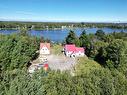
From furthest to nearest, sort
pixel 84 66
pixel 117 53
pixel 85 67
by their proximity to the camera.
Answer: pixel 84 66, pixel 85 67, pixel 117 53

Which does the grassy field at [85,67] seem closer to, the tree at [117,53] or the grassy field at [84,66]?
the grassy field at [84,66]

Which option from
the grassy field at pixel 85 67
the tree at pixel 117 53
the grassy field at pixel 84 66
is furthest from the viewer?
the tree at pixel 117 53

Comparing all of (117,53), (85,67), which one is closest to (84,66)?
(85,67)

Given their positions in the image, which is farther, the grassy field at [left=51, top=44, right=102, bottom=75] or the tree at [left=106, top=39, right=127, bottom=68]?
the tree at [left=106, top=39, right=127, bottom=68]

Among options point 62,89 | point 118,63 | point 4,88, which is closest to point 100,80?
point 62,89

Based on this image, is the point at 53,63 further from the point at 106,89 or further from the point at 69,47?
the point at 106,89

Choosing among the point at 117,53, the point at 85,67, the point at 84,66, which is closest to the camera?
the point at 117,53

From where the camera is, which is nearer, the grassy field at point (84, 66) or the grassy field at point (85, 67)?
the grassy field at point (85, 67)

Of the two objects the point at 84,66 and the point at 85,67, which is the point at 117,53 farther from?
the point at 84,66

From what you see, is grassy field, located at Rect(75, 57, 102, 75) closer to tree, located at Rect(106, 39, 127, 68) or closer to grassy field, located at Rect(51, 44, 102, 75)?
grassy field, located at Rect(51, 44, 102, 75)

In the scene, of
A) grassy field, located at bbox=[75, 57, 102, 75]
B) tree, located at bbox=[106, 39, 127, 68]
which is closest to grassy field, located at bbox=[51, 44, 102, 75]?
grassy field, located at bbox=[75, 57, 102, 75]

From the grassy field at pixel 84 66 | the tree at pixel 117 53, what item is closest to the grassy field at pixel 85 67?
the grassy field at pixel 84 66

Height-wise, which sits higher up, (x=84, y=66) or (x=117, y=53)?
(x=117, y=53)
